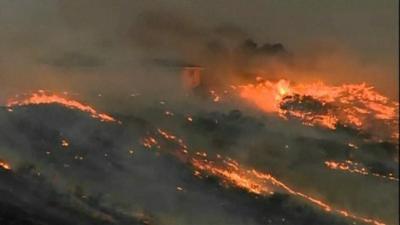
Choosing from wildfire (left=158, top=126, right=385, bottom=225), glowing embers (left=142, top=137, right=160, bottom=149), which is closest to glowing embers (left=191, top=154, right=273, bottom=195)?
wildfire (left=158, top=126, right=385, bottom=225)

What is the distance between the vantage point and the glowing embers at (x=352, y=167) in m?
1.28

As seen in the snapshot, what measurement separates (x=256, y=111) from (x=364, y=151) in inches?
9.6

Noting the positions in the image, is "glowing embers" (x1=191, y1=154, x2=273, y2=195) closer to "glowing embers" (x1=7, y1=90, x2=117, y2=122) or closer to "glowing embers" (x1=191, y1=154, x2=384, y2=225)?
"glowing embers" (x1=191, y1=154, x2=384, y2=225)

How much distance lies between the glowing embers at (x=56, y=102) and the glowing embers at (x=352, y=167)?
47cm

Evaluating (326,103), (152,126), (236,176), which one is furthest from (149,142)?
(326,103)

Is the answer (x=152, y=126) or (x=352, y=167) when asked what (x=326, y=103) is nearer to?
(x=352, y=167)

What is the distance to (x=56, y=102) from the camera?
129 cm

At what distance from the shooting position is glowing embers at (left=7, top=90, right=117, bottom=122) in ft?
4.21

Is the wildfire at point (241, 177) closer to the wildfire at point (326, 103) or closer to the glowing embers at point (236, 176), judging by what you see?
the glowing embers at point (236, 176)

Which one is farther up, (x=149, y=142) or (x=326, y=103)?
(x=326, y=103)

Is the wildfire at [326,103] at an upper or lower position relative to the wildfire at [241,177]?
upper

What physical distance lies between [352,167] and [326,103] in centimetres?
15

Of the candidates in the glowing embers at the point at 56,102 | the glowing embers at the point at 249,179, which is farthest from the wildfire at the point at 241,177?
the glowing embers at the point at 56,102

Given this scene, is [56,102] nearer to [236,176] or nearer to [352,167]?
[236,176]
